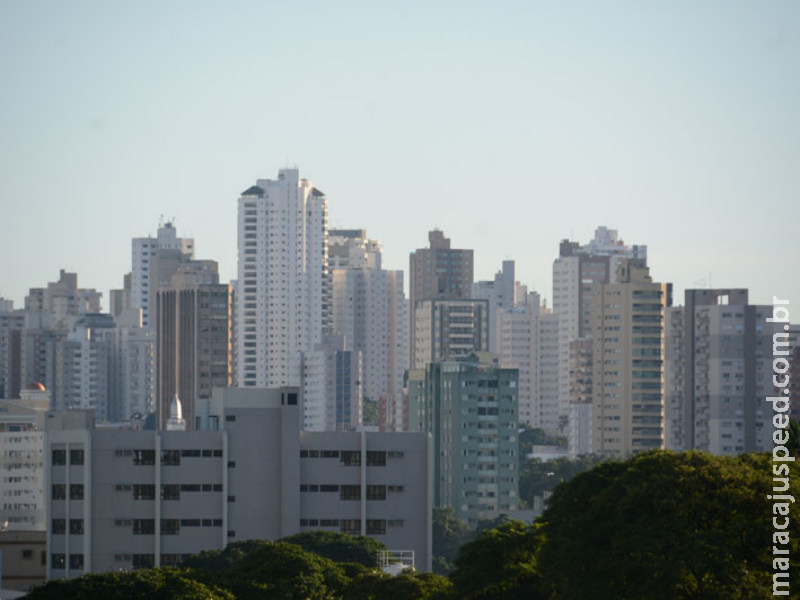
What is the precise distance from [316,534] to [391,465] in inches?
298

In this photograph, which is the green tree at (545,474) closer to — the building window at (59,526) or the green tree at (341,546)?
the building window at (59,526)

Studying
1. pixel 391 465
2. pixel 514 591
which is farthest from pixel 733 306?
→ pixel 514 591

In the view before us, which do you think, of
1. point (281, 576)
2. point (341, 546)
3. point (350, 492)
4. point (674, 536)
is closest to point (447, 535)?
point (350, 492)

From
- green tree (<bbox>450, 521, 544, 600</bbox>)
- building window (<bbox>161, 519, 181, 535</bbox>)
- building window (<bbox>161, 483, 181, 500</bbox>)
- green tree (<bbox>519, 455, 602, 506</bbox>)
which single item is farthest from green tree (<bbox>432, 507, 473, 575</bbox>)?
green tree (<bbox>450, 521, 544, 600</bbox>)

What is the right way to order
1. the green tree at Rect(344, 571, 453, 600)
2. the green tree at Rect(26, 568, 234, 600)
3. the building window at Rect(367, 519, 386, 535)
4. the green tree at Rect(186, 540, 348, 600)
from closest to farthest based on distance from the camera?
the green tree at Rect(26, 568, 234, 600), the green tree at Rect(344, 571, 453, 600), the green tree at Rect(186, 540, 348, 600), the building window at Rect(367, 519, 386, 535)

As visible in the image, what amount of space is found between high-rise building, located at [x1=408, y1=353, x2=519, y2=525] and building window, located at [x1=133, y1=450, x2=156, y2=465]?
58.8 meters

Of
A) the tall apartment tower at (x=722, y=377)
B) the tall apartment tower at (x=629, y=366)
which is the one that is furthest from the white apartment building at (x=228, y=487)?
the tall apartment tower at (x=629, y=366)

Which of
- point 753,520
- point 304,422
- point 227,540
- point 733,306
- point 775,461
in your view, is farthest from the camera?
point 304,422

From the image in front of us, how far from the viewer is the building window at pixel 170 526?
254 feet

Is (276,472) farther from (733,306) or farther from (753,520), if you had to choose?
(733,306)

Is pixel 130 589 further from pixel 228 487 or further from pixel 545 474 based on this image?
pixel 545 474

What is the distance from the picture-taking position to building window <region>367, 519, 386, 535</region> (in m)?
78.1

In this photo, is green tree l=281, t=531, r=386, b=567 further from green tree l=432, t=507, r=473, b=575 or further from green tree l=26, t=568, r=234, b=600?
green tree l=432, t=507, r=473, b=575

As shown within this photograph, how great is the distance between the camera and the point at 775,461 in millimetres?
38219
